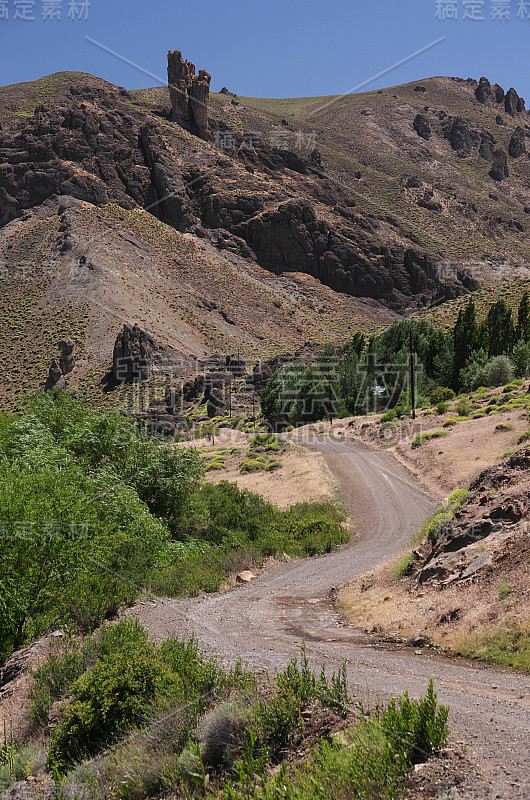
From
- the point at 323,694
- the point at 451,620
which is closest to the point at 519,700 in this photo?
the point at 323,694

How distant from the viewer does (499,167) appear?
183 m

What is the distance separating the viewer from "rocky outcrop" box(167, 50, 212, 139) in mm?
138750

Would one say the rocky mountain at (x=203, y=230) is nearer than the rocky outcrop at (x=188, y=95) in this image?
Yes

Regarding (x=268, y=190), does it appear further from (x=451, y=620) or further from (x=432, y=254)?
(x=451, y=620)

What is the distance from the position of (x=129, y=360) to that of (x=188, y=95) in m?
101

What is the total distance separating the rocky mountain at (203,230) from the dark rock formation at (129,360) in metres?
5.29

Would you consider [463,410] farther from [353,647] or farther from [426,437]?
[353,647]

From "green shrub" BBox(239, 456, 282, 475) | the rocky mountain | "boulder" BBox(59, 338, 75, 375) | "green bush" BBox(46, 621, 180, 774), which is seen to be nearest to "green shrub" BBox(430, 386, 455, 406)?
"green shrub" BBox(239, 456, 282, 475)

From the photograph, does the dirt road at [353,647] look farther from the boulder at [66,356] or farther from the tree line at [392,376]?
the boulder at [66,356]

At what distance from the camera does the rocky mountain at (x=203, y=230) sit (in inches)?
3610

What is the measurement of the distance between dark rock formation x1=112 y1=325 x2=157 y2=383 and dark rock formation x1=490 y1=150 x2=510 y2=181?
6315 inches

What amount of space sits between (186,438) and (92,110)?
10526cm

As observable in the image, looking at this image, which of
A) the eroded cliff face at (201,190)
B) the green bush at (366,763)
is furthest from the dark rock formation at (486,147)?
the green bush at (366,763)

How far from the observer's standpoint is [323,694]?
5.44 m
